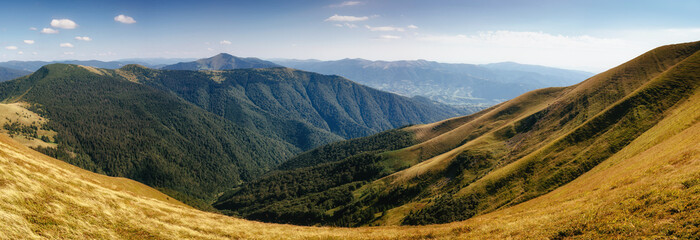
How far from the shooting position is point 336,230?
4769 centimetres

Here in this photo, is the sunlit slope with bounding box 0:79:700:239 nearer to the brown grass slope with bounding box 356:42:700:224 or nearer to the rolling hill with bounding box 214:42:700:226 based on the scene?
the rolling hill with bounding box 214:42:700:226

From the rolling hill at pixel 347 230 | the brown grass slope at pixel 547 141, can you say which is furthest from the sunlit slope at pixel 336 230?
the brown grass slope at pixel 547 141

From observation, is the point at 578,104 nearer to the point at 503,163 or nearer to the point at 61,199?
the point at 503,163

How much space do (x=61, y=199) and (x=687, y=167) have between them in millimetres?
84512

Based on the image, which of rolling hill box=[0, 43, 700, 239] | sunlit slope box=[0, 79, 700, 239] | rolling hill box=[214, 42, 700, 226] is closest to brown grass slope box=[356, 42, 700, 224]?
rolling hill box=[214, 42, 700, 226]

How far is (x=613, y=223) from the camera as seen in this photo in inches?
1068

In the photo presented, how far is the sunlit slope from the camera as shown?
26.4 metres

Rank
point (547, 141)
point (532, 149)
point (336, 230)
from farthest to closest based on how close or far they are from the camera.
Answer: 1. point (532, 149)
2. point (547, 141)
3. point (336, 230)

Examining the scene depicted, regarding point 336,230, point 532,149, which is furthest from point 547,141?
point 336,230

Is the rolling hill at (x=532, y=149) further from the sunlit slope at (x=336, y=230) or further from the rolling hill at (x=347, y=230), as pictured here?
the sunlit slope at (x=336, y=230)

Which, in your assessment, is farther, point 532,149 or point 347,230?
point 532,149

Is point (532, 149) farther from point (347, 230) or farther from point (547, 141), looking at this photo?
point (347, 230)

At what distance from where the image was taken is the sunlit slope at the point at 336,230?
2638 centimetres

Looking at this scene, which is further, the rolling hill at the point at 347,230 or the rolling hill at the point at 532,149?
the rolling hill at the point at 532,149
